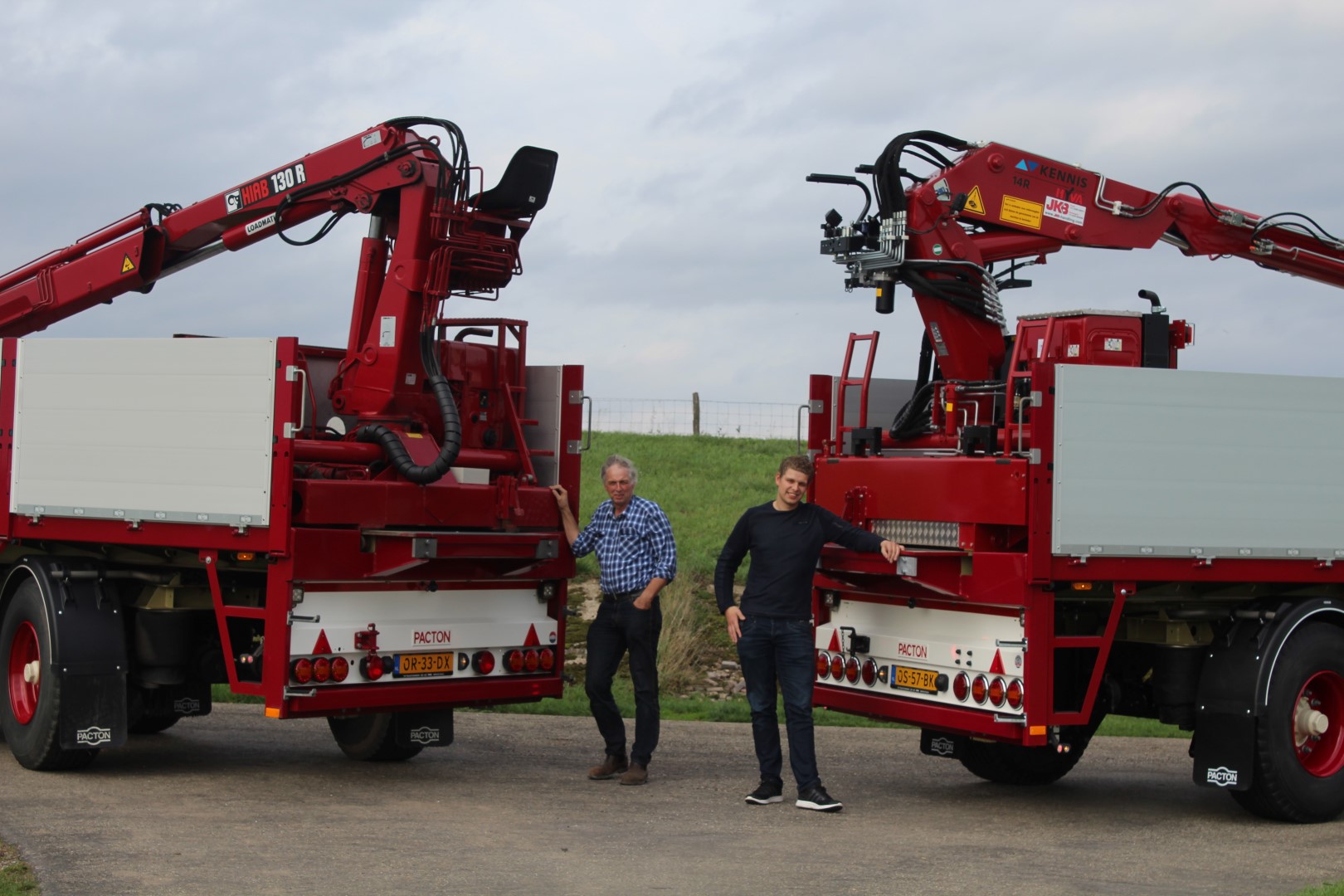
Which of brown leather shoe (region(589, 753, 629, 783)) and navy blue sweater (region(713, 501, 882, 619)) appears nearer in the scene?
navy blue sweater (region(713, 501, 882, 619))

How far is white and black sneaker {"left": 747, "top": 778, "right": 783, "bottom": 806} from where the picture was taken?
10094 millimetres

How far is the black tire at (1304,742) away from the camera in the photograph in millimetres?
9789

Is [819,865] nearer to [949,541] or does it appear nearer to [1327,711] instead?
[949,541]

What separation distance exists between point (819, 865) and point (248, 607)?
4.15m

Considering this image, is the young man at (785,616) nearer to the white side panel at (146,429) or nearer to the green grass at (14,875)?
the white side panel at (146,429)

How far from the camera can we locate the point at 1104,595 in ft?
31.8

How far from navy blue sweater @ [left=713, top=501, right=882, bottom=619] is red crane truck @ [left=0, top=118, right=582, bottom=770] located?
1468mm

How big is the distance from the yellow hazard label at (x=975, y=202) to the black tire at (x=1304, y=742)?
11.4 feet

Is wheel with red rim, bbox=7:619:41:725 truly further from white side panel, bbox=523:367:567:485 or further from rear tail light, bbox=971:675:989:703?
rear tail light, bbox=971:675:989:703

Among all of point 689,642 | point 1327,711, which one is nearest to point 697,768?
point 1327,711

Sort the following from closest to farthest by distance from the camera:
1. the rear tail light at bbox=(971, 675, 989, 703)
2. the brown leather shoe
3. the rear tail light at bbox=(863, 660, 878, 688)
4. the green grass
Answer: the green grass < the rear tail light at bbox=(971, 675, 989, 703) < the rear tail light at bbox=(863, 660, 878, 688) < the brown leather shoe

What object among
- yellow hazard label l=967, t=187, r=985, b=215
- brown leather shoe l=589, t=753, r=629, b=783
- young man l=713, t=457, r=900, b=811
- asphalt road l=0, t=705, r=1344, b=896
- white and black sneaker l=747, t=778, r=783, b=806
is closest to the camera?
asphalt road l=0, t=705, r=1344, b=896

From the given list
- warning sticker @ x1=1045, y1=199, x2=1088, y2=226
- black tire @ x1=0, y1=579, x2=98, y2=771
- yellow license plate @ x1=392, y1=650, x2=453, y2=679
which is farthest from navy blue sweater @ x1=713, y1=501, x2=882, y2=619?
black tire @ x1=0, y1=579, x2=98, y2=771

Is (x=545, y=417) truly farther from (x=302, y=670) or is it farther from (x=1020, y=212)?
(x=1020, y=212)
